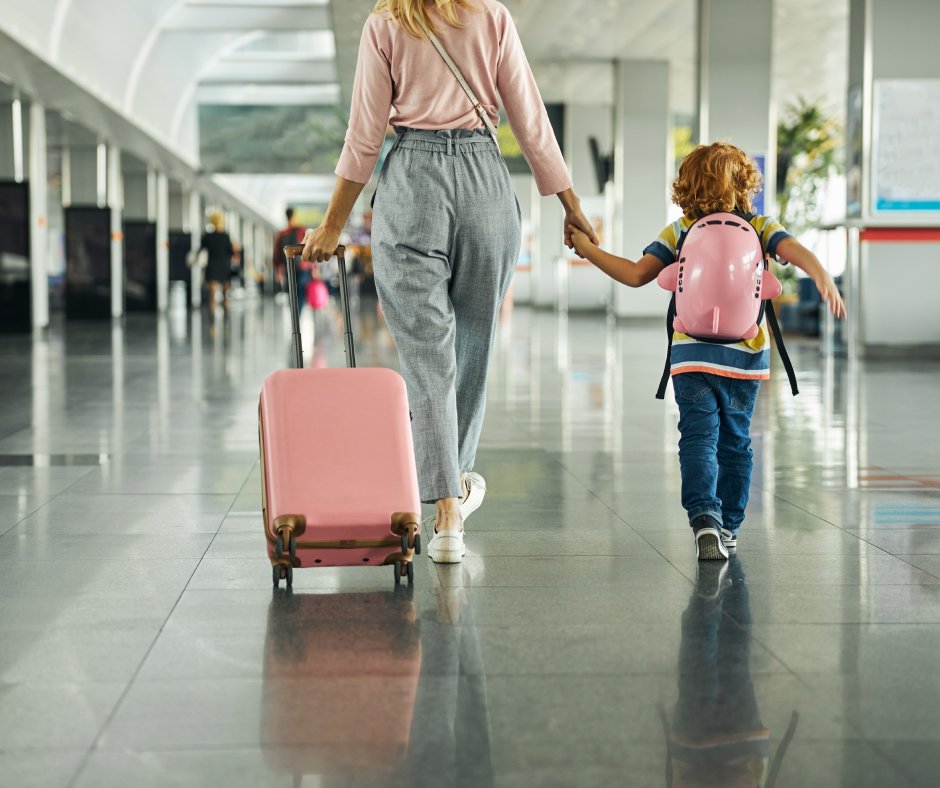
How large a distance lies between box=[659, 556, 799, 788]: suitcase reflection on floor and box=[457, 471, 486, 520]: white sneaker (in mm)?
1057

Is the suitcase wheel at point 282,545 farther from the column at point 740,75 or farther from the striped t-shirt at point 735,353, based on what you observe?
the column at point 740,75

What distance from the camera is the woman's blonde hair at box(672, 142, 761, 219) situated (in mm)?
4047

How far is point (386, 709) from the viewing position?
2459 millimetres

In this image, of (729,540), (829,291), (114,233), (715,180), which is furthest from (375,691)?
(114,233)

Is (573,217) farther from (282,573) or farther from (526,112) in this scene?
(282,573)

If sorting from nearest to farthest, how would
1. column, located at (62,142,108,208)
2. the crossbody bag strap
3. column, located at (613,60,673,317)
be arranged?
the crossbody bag strap, column, located at (613,60,673,317), column, located at (62,142,108,208)

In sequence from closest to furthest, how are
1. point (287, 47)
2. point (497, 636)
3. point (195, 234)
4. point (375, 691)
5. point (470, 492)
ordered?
1. point (375, 691)
2. point (497, 636)
3. point (470, 492)
4. point (287, 47)
5. point (195, 234)

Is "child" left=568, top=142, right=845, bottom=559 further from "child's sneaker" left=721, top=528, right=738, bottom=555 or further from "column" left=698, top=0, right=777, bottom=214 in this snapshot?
"column" left=698, top=0, right=777, bottom=214

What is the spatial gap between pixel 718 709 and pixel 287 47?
1335 inches

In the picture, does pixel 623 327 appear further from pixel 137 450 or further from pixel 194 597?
pixel 194 597

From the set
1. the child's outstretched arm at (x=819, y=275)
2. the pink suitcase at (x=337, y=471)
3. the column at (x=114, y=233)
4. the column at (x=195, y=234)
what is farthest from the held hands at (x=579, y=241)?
the column at (x=195, y=234)

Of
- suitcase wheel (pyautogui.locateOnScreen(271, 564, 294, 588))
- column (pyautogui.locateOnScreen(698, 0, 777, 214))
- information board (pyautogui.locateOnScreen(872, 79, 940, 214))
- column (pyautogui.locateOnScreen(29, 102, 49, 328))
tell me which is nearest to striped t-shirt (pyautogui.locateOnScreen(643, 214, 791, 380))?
suitcase wheel (pyautogui.locateOnScreen(271, 564, 294, 588))

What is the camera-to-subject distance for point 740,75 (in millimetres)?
19000

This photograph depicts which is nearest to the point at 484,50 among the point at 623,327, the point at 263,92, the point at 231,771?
the point at 231,771
